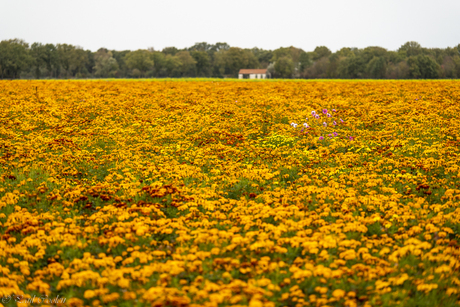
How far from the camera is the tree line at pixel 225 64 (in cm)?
8556

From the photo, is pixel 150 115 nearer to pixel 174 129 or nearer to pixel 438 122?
pixel 174 129

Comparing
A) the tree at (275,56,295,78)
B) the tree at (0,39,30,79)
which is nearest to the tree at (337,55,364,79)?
the tree at (275,56,295,78)

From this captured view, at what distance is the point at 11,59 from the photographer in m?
90.8

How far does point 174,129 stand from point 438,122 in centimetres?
1153

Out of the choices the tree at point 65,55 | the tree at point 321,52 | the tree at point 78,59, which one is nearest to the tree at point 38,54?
the tree at point 65,55

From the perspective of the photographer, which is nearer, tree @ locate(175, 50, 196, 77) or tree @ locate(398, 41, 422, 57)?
tree @ locate(398, 41, 422, 57)

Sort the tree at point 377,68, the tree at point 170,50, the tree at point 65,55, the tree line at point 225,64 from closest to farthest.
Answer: the tree line at point 225,64, the tree at point 377,68, the tree at point 65,55, the tree at point 170,50

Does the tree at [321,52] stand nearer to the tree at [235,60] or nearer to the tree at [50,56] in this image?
the tree at [235,60]

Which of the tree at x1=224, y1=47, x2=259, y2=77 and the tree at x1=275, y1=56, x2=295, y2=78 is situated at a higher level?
the tree at x1=224, y1=47, x2=259, y2=77

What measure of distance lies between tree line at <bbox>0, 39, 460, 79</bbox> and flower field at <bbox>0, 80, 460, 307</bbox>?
77.4 meters

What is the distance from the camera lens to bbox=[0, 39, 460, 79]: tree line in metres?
85.6

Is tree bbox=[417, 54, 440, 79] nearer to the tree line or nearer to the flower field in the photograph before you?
the tree line

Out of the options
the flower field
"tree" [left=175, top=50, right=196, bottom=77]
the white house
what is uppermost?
"tree" [left=175, top=50, right=196, bottom=77]

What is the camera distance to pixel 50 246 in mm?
6617
